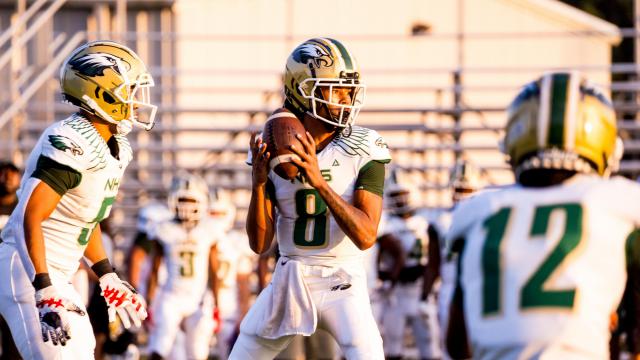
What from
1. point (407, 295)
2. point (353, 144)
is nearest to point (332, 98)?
point (353, 144)

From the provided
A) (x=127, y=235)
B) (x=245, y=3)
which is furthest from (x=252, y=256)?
(x=245, y=3)

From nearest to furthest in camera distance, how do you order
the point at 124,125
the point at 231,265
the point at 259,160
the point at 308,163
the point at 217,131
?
1. the point at 308,163
2. the point at 259,160
3. the point at 124,125
4. the point at 231,265
5. the point at 217,131

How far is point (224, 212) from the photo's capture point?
1304 cm

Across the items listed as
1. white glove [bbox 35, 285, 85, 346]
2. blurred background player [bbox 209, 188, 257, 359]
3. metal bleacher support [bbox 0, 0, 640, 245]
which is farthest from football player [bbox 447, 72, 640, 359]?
metal bleacher support [bbox 0, 0, 640, 245]

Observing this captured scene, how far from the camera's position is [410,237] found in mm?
13117

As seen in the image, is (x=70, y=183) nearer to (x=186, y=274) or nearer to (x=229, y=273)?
(x=186, y=274)

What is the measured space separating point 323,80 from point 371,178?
45 cm

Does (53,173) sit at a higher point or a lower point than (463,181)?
higher

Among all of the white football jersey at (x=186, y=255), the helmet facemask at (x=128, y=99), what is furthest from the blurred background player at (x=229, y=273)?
the helmet facemask at (x=128, y=99)

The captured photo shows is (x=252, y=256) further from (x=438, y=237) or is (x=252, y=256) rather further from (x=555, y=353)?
(x=555, y=353)

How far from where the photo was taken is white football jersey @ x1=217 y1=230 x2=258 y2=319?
12648mm

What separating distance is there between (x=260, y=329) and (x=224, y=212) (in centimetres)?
779

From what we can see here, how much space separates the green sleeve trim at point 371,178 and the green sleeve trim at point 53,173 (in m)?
1.16

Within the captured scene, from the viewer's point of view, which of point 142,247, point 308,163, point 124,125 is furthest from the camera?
point 142,247
